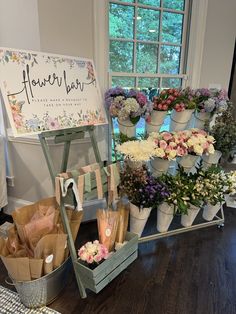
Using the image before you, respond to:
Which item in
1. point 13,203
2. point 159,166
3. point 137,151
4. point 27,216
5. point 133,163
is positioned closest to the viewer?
point 27,216

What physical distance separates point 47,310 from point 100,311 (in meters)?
0.32

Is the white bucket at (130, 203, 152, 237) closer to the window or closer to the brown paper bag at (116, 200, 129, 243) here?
the brown paper bag at (116, 200, 129, 243)

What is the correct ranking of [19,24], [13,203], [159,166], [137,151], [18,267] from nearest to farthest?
[18,267]
[137,151]
[19,24]
[159,166]
[13,203]

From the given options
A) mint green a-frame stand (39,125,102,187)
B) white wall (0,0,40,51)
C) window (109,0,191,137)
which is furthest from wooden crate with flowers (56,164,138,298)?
white wall (0,0,40,51)

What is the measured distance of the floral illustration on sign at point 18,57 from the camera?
→ 143 cm

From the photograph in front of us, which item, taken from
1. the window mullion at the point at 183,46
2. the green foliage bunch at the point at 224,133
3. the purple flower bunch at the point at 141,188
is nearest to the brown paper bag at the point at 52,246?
the purple flower bunch at the point at 141,188

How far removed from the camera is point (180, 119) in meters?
2.07

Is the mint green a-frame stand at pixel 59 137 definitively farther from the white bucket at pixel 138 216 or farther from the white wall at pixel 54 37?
the white bucket at pixel 138 216

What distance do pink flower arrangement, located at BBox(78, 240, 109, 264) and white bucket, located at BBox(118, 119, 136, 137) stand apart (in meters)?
0.92

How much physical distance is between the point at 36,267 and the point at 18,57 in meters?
1.24

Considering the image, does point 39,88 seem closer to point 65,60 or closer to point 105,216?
point 65,60

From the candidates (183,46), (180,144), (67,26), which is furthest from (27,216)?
(183,46)

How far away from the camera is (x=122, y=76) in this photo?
91.1 inches

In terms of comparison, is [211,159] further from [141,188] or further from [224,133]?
[141,188]
